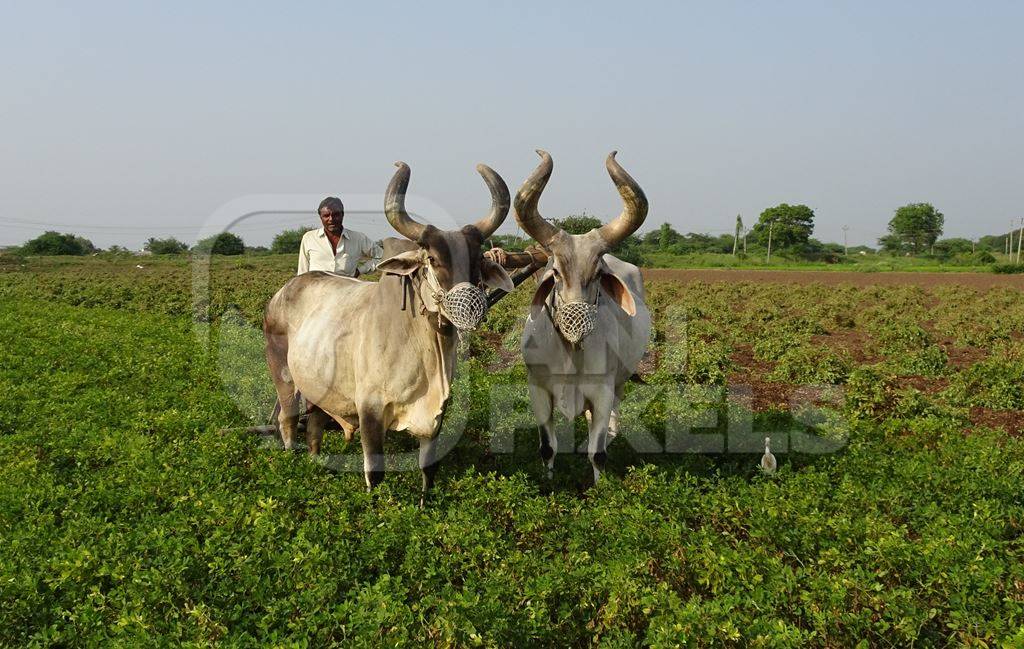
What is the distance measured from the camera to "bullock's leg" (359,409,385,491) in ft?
18.2

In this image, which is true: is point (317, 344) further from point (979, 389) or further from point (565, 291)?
point (979, 389)

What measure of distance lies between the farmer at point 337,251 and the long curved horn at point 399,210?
210 cm

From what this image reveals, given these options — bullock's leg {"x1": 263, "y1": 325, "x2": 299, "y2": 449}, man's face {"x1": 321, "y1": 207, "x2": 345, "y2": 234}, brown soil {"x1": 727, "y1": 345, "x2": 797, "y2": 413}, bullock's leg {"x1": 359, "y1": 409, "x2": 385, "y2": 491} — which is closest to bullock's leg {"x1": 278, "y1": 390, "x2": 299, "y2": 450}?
bullock's leg {"x1": 263, "y1": 325, "x2": 299, "y2": 449}

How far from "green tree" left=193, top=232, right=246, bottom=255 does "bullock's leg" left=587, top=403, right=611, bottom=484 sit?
4.32 meters

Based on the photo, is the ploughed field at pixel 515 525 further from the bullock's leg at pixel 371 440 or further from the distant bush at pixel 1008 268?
the distant bush at pixel 1008 268

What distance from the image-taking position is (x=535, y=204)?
568cm

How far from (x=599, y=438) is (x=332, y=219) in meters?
3.23

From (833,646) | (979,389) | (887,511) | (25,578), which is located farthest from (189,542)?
(979,389)

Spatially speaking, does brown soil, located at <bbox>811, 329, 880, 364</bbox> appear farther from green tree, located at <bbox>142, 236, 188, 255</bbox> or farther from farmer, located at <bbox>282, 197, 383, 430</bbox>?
green tree, located at <bbox>142, 236, 188, 255</bbox>

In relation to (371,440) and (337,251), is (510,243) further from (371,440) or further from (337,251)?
(371,440)

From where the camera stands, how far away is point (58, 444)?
670 centimetres

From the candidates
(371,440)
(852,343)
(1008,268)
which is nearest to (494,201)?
(371,440)

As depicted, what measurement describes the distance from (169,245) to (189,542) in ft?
204

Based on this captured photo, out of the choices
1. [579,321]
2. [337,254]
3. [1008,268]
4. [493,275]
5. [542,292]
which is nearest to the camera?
[493,275]
